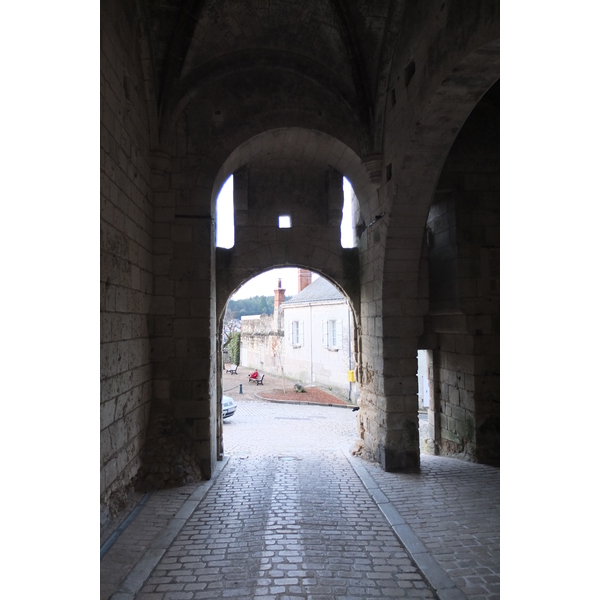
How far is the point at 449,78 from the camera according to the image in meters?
5.11

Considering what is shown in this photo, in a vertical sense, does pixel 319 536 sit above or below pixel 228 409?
above

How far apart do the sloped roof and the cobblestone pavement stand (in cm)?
1370

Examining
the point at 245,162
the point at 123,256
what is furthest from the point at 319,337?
the point at 123,256

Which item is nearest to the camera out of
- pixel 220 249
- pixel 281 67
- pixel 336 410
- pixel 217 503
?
pixel 217 503

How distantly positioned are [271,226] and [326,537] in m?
5.82

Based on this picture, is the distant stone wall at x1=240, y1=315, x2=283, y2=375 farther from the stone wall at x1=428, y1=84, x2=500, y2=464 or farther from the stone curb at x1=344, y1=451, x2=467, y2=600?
the stone curb at x1=344, y1=451, x2=467, y2=600

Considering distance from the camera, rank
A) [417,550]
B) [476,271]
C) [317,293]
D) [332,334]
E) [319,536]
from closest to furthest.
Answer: [417,550], [319,536], [476,271], [332,334], [317,293]

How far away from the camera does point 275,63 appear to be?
7.81m

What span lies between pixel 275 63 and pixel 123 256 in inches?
171

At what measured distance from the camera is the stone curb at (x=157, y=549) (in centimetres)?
397

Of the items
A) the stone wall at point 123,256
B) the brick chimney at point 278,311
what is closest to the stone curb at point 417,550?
the stone wall at point 123,256

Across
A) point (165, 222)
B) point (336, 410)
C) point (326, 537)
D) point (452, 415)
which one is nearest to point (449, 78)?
point (165, 222)

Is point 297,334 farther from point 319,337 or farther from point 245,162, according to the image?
point 245,162

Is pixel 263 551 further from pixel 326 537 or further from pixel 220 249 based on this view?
pixel 220 249
